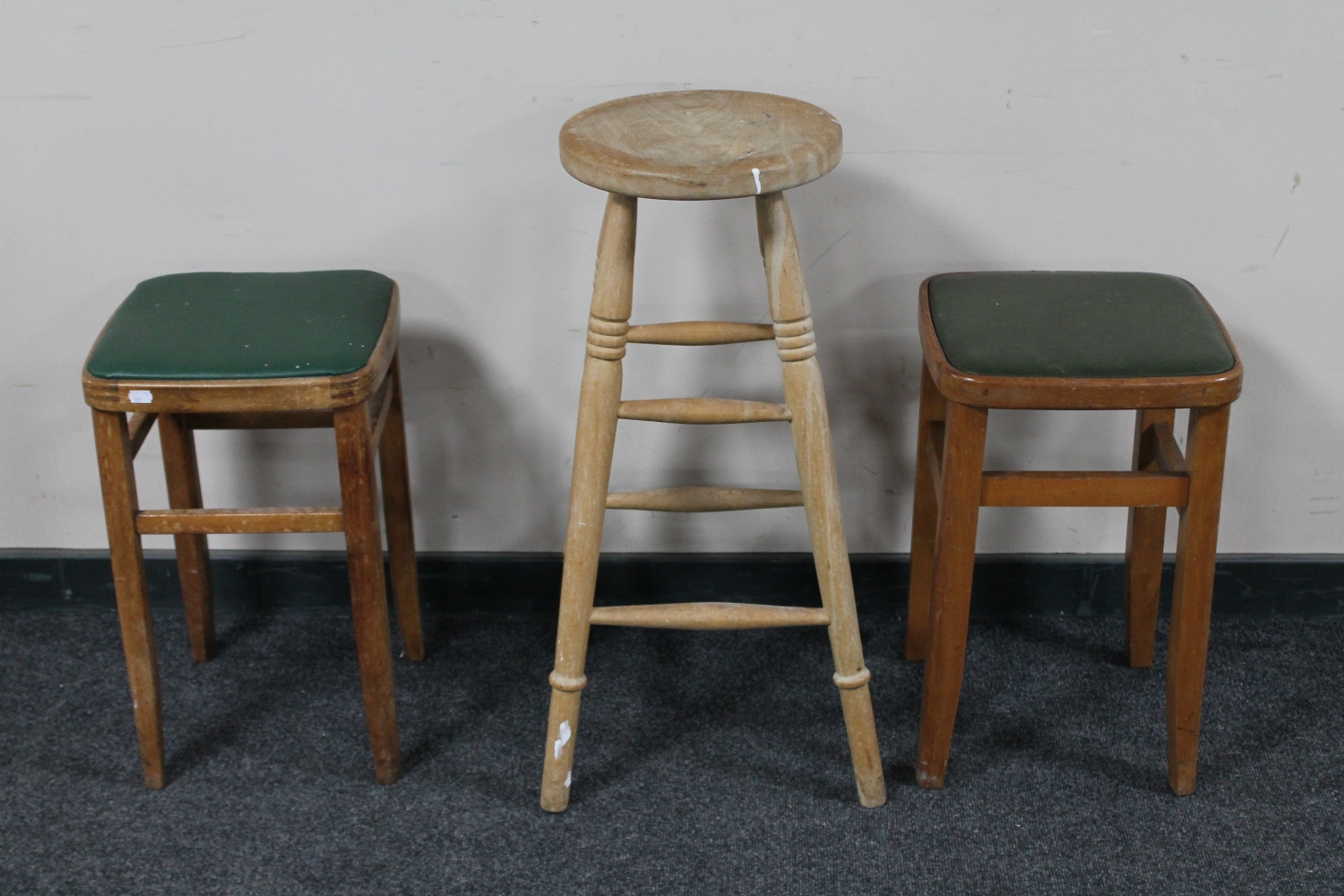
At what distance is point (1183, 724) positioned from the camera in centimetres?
175

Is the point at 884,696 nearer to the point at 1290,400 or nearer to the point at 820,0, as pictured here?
Answer: the point at 1290,400

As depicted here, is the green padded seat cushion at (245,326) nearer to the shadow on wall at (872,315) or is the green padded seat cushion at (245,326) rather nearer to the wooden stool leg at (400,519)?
the wooden stool leg at (400,519)

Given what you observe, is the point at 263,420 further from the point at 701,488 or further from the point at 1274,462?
the point at 1274,462

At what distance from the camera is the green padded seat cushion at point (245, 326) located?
5.22 ft

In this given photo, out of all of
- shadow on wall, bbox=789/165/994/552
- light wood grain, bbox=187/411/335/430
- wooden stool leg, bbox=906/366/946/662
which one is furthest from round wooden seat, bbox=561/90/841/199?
light wood grain, bbox=187/411/335/430

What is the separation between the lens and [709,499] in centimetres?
176

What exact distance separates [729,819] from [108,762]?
0.86m

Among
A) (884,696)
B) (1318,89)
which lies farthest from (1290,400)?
(884,696)

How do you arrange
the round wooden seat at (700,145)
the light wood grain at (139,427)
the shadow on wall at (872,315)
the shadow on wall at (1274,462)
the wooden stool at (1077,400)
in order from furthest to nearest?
1. the shadow on wall at (1274,462)
2. the shadow on wall at (872,315)
3. the light wood grain at (139,427)
4. the wooden stool at (1077,400)
5. the round wooden seat at (700,145)

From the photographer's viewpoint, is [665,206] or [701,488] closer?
[701,488]

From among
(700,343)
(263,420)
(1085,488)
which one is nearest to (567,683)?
(700,343)

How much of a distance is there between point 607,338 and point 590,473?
17 cm

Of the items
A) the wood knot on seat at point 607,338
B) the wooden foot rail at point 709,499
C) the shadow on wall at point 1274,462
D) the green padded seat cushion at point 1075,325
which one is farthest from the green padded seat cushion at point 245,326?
the shadow on wall at point 1274,462

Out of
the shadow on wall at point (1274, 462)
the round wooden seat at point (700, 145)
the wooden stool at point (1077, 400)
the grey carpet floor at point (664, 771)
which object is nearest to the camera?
the round wooden seat at point (700, 145)
